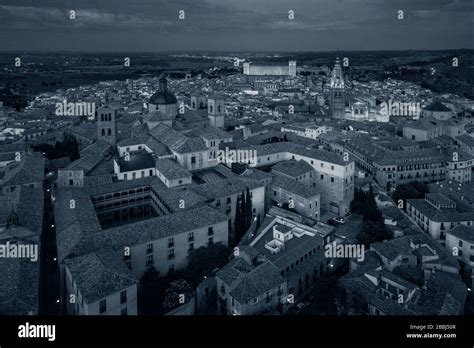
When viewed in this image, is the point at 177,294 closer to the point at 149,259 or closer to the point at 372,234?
the point at 149,259

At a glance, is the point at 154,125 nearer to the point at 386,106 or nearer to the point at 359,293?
the point at 359,293

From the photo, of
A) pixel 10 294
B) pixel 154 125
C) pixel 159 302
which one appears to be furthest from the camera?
pixel 154 125

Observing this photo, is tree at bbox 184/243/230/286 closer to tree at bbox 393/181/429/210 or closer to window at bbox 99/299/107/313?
window at bbox 99/299/107/313

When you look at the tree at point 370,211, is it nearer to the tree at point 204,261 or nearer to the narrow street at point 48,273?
the tree at point 204,261

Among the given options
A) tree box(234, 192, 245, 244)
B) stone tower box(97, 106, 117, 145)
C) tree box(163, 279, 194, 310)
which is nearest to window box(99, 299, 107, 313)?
tree box(163, 279, 194, 310)

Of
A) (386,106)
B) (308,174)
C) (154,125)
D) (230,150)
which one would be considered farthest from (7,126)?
(386,106)

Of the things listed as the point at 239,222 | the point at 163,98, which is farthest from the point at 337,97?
the point at 239,222
